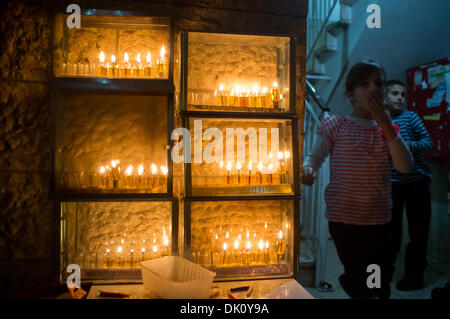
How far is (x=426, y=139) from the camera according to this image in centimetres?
293

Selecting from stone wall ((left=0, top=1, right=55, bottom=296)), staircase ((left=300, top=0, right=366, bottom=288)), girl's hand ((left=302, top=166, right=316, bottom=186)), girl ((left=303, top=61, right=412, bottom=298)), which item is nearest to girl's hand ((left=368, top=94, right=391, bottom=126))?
girl ((left=303, top=61, right=412, bottom=298))

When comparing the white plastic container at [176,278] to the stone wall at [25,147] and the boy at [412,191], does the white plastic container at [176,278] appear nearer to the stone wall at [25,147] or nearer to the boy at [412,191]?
the stone wall at [25,147]

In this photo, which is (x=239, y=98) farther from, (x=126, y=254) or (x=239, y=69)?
(x=126, y=254)

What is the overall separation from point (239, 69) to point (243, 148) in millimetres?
589

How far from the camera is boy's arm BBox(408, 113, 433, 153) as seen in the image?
9.39 ft

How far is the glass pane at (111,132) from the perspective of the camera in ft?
6.87

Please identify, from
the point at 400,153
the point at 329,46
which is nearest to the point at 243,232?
the point at 400,153

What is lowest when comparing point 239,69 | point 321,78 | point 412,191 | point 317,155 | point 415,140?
point 412,191

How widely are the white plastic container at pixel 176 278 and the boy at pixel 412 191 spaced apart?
2114 mm

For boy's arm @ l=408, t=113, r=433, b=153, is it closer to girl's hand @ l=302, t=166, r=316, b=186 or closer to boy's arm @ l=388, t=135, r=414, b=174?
boy's arm @ l=388, t=135, r=414, b=174

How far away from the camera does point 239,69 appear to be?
7.58ft

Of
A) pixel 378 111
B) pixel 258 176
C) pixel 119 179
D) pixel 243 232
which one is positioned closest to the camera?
pixel 378 111

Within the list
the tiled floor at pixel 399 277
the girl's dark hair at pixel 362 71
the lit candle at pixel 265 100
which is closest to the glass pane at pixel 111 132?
the lit candle at pixel 265 100
